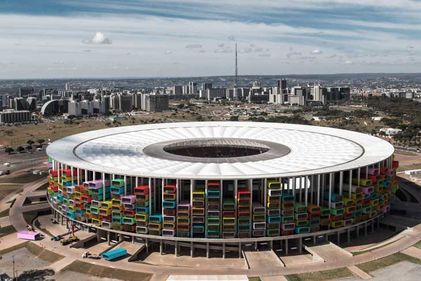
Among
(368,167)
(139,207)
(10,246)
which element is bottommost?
(10,246)

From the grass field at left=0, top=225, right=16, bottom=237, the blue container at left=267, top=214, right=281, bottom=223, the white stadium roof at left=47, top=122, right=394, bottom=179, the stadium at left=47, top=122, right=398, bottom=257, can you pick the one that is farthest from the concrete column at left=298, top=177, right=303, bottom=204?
the grass field at left=0, top=225, right=16, bottom=237

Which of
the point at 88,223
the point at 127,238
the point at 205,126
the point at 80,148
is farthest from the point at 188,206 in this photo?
the point at 205,126

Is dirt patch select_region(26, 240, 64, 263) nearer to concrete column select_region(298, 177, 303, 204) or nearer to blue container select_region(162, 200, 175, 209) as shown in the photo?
blue container select_region(162, 200, 175, 209)

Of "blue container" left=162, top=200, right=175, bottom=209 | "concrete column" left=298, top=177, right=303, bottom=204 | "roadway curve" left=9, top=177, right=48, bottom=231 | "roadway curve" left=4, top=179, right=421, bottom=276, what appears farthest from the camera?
"roadway curve" left=9, top=177, right=48, bottom=231

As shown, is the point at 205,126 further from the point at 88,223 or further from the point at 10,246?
the point at 10,246

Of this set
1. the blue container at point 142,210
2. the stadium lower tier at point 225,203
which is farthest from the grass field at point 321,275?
the blue container at point 142,210

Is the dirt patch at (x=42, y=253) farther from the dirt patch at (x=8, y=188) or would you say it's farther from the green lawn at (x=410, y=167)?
the green lawn at (x=410, y=167)

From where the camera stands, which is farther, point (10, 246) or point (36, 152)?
point (36, 152)
